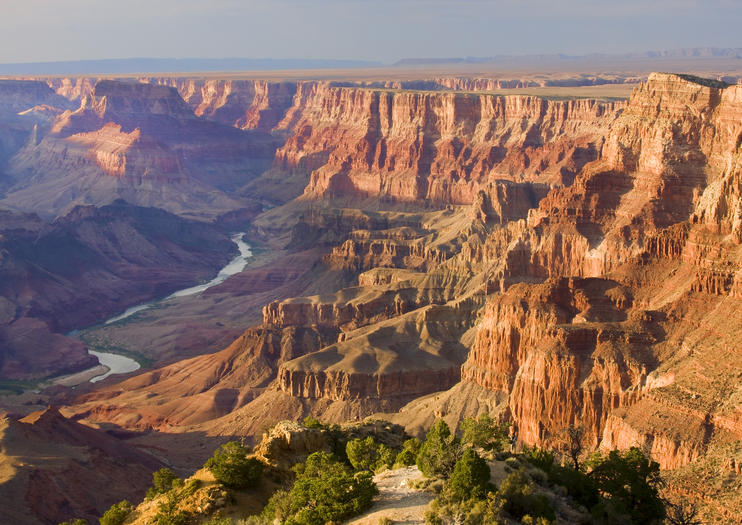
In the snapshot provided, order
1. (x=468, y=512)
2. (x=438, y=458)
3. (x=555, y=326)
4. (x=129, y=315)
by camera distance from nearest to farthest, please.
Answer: (x=468, y=512)
(x=438, y=458)
(x=555, y=326)
(x=129, y=315)

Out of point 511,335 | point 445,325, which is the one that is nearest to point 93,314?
point 445,325

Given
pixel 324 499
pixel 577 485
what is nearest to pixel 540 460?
pixel 577 485

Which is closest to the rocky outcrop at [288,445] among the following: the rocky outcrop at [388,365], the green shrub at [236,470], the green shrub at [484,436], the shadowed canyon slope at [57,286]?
the green shrub at [236,470]

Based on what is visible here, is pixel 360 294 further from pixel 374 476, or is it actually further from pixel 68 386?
pixel 374 476

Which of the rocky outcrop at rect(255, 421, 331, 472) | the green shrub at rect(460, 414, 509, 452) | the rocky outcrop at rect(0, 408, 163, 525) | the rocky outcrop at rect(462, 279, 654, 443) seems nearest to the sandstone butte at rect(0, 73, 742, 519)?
the rocky outcrop at rect(462, 279, 654, 443)

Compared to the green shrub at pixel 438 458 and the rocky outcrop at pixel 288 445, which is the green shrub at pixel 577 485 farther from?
the rocky outcrop at pixel 288 445

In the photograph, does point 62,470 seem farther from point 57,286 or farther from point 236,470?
point 57,286
